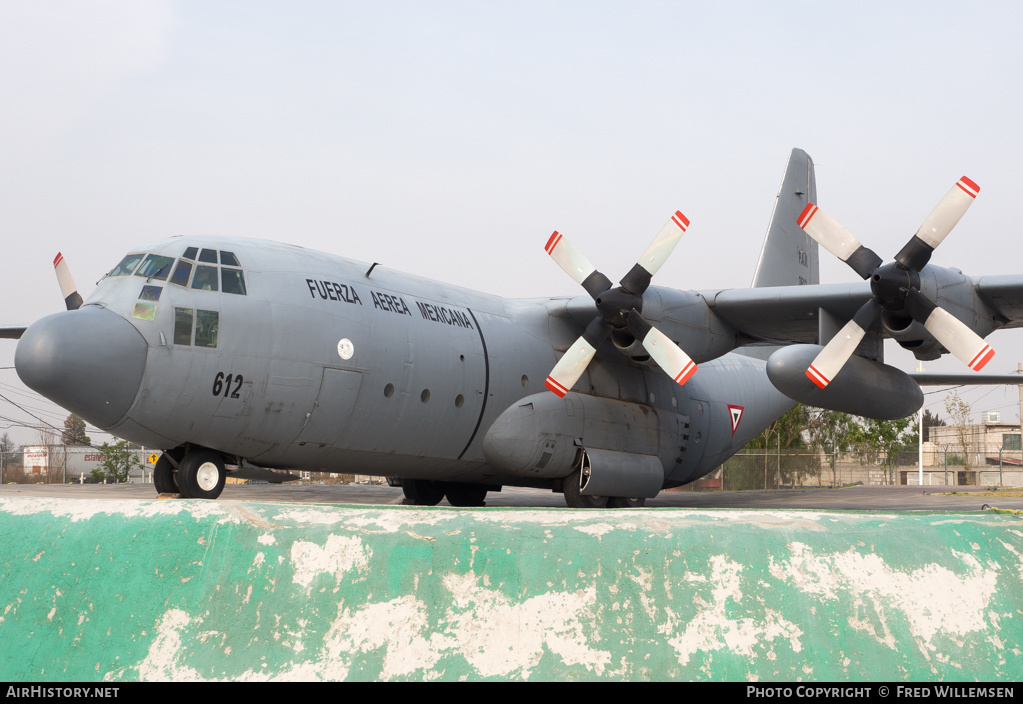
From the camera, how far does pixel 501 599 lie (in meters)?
3.96

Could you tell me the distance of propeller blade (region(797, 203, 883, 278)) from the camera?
1375 centimetres

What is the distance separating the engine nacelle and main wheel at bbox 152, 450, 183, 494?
30.6 ft

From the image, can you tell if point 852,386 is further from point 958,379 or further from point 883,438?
point 883,438

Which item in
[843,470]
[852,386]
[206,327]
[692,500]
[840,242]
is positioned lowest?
[843,470]

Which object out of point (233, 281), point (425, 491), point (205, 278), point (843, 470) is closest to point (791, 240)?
point (425, 491)

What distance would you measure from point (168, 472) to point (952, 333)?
1159cm

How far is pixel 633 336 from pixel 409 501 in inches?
240

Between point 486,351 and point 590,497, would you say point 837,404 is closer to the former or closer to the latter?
point 590,497

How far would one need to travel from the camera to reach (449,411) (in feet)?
44.6

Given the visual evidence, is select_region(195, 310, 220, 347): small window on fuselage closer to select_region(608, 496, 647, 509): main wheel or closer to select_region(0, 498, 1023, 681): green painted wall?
select_region(0, 498, 1023, 681): green painted wall

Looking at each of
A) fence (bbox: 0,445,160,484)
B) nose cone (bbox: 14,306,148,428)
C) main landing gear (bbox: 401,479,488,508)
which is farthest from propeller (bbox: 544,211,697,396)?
fence (bbox: 0,445,160,484)

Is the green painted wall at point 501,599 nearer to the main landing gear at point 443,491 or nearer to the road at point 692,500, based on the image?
the road at point 692,500

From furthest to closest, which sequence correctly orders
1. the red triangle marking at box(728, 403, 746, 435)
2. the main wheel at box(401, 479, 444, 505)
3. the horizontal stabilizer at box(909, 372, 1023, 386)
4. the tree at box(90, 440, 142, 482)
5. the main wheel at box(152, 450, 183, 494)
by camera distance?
1. the tree at box(90, 440, 142, 482)
2. the horizontal stabilizer at box(909, 372, 1023, 386)
3. the red triangle marking at box(728, 403, 746, 435)
4. the main wheel at box(401, 479, 444, 505)
5. the main wheel at box(152, 450, 183, 494)

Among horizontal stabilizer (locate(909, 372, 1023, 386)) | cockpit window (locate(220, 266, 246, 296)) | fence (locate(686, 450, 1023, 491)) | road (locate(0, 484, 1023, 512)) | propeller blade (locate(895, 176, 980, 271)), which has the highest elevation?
propeller blade (locate(895, 176, 980, 271))
